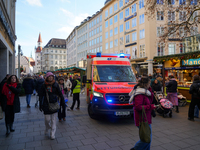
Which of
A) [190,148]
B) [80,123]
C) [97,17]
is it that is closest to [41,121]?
[80,123]

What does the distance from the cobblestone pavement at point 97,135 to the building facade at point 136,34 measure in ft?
68.4

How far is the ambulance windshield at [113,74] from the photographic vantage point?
726cm

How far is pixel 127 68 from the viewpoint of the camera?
25.4 ft

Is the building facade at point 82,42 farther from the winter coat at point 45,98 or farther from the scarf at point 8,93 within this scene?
the winter coat at point 45,98

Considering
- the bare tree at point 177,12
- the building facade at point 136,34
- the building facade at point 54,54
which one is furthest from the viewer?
the building facade at point 54,54

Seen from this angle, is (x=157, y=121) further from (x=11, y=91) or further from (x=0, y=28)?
(x=0, y=28)

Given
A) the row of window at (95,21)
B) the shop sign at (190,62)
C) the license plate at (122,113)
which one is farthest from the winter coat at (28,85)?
the row of window at (95,21)

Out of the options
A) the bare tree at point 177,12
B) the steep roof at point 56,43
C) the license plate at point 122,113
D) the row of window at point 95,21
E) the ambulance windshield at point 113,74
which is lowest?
the license plate at point 122,113

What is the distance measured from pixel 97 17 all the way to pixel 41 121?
49.2 metres

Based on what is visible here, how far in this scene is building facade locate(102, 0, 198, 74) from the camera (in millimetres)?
31172

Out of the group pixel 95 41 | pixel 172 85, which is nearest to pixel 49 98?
pixel 172 85

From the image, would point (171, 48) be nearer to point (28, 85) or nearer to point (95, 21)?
point (28, 85)

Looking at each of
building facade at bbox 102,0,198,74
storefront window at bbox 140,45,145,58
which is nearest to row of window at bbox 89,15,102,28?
building facade at bbox 102,0,198,74

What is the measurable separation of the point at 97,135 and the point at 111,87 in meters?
1.91
